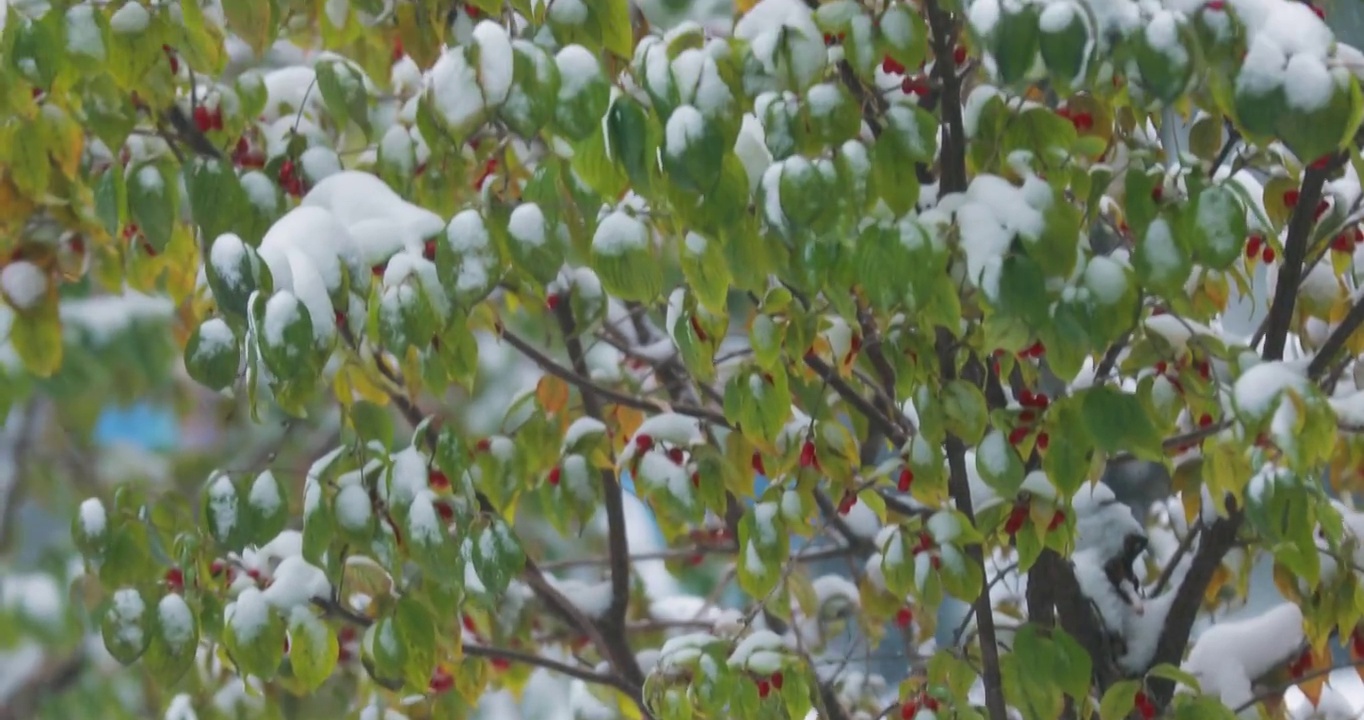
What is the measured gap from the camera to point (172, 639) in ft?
3.59

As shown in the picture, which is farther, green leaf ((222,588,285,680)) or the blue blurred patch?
the blue blurred patch

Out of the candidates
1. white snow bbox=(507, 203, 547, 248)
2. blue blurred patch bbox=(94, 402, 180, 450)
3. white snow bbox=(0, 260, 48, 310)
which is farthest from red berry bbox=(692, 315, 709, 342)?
blue blurred patch bbox=(94, 402, 180, 450)

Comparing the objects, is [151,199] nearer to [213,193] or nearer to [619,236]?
[213,193]

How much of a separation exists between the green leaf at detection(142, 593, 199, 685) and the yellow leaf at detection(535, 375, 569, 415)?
395mm

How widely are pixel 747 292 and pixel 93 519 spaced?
23.4 inches

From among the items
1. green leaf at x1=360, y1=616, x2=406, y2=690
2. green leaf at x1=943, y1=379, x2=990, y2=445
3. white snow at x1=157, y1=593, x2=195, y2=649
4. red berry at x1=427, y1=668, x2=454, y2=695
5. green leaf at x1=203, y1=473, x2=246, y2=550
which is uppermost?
green leaf at x1=943, y1=379, x2=990, y2=445

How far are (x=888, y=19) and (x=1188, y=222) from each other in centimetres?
22

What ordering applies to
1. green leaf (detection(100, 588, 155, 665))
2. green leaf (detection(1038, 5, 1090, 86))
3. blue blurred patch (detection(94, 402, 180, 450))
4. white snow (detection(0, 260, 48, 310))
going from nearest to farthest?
green leaf (detection(1038, 5, 1090, 86))
green leaf (detection(100, 588, 155, 665))
white snow (detection(0, 260, 48, 310))
blue blurred patch (detection(94, 402, 180, 450))

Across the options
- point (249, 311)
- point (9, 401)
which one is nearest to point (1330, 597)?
point (249, 311)

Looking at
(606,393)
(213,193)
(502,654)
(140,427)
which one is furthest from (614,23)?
(140,427)

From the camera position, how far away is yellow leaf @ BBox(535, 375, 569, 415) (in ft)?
4.47

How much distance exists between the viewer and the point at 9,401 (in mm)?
1363

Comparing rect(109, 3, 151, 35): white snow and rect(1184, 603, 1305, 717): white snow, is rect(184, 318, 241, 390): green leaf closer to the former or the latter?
rect(109, 3, 151, 35): white snow

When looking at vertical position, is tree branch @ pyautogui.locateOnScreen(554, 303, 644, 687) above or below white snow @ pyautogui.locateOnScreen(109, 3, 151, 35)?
below
